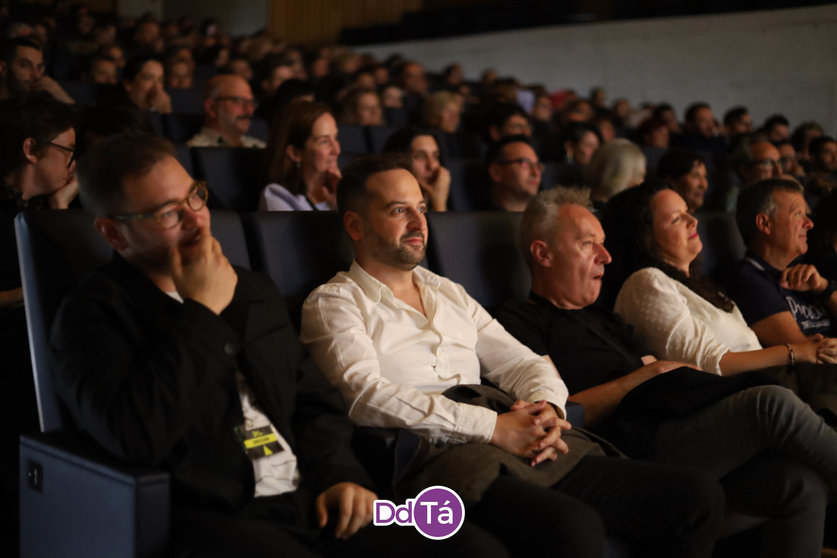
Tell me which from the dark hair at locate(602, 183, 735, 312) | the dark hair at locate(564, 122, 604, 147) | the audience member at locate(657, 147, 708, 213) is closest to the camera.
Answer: the dark hair at locate(602, 183, 735, 312)

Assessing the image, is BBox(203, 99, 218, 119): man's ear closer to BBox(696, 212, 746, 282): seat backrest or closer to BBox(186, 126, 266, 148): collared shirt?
BBox(186, 126, 266, 148): collared shirt

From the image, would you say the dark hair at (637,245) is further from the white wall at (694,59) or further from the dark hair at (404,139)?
the white wall at (694,59)

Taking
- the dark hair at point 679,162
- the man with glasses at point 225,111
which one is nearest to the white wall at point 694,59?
the dark hair at point 679,162

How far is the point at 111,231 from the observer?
4.35 ft

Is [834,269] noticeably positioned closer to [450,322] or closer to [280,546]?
[450,322]

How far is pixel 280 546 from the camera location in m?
1.17

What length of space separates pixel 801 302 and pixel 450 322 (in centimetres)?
139

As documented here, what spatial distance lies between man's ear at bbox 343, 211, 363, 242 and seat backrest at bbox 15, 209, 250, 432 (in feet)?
1.67

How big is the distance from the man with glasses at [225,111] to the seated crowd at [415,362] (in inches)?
25.9

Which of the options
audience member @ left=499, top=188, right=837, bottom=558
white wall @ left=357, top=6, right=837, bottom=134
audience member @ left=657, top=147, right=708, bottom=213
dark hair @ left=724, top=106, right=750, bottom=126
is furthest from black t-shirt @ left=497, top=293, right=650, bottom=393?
white wall @ left=357, top=6, right=837, bottom=134

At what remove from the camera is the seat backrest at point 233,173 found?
9.10 ft

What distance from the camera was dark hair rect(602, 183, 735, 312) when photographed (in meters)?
2.32

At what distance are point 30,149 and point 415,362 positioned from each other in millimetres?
1008

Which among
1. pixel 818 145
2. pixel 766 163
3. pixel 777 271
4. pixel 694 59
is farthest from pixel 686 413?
pixel 694 59
